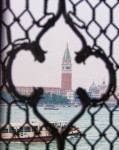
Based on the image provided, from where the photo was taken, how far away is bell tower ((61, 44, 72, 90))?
2.76ft

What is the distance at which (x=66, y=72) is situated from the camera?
90 centimetres

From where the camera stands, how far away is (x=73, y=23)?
0.70 metres

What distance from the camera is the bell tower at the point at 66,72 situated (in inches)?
33.1

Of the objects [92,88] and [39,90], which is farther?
[92,88]

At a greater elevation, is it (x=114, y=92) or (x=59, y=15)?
(x=59, y=15)

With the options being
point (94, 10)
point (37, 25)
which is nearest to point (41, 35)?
point (37, 25)

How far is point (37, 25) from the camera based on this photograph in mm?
702

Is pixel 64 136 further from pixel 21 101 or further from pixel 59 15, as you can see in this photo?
pixel 59 15

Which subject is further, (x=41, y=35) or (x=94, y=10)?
(x=94, y=10)

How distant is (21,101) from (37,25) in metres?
0.13

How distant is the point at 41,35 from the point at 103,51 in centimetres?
11

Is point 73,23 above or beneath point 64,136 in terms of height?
above

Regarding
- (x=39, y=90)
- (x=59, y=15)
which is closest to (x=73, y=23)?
(x=59, y=15)

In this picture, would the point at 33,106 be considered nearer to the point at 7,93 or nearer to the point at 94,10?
the point at 7,93
